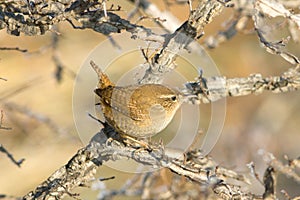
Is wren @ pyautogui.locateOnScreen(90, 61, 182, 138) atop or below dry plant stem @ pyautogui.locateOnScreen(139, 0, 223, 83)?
below

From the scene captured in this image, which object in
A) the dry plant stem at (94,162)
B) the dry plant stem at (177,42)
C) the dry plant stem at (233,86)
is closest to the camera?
the dry plant stem at (94,162)

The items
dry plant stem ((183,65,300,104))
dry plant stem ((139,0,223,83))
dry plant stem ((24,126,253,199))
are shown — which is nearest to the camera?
dry plant stem ((24,126,253,199))

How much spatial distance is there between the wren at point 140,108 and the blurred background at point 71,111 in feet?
11.3

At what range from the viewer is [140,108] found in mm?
2967

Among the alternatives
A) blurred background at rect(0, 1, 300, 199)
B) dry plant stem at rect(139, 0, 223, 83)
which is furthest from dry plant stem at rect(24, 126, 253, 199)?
blurred background at rect(0, 1, 300, 199)

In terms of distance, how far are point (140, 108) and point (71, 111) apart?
6.25 meters

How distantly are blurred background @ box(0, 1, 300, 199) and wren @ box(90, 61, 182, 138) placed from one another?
343 centimetres

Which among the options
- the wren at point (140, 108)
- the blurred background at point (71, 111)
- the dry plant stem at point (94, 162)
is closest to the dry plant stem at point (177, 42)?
the wren at point (140, 108)

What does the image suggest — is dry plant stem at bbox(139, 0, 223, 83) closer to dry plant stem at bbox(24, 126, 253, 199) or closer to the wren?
the wren

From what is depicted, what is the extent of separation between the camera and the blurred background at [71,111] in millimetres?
7477

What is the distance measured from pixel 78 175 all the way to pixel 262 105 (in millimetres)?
6905

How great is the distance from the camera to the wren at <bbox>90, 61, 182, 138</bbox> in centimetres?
293

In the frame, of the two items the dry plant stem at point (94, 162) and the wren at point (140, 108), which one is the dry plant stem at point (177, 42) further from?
the dry plant stem at point (94, 162)

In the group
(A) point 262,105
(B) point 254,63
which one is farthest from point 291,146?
(B) point 254,63
